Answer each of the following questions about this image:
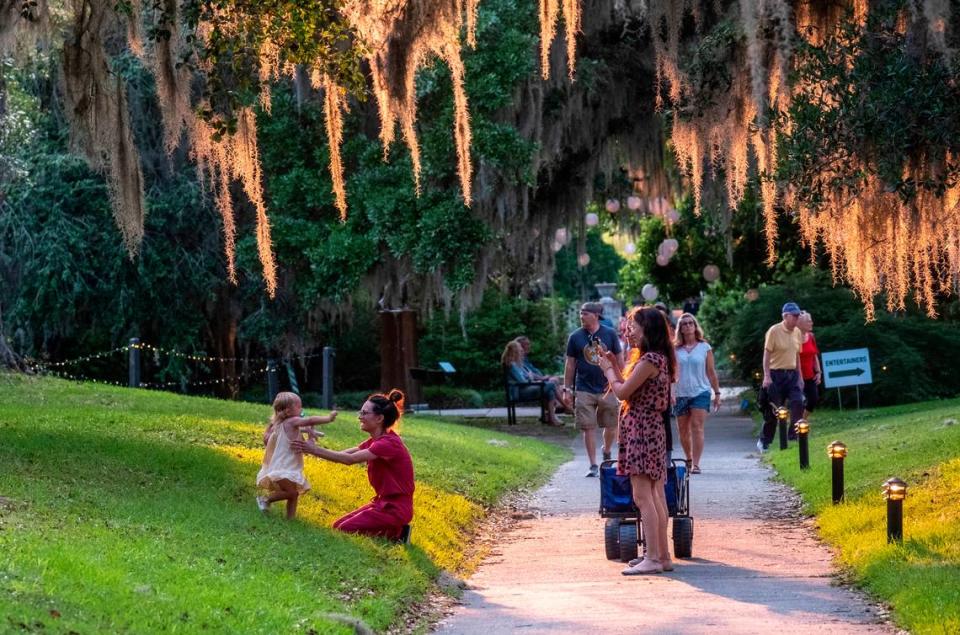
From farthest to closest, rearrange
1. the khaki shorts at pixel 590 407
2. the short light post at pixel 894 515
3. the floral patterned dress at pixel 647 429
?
1. the khaki shorts at pixel 590 407
2. the floral patterned dress at pixel 647 429
3. the short light post at pixel 894 515

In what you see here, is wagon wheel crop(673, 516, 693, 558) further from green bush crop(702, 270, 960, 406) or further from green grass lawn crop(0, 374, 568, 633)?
green bush crop(702, 270, 960, 406)

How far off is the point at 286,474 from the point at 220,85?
3910 mm

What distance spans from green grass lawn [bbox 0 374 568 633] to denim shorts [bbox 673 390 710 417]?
1.86 meters

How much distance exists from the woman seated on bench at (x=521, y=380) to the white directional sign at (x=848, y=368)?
4.82 m

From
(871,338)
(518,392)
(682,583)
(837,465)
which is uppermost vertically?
(871,338)

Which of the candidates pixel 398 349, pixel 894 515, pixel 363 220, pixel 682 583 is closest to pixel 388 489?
pixel 682 583

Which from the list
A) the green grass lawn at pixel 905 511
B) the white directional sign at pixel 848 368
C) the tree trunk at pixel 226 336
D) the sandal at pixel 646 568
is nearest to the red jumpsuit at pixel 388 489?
the sandal at pixel 646 568

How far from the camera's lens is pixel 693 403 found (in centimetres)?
1561

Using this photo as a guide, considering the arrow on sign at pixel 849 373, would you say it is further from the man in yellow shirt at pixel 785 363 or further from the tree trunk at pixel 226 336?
the tree trunk at pixel 226 336

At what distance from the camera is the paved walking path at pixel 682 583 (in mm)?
8086

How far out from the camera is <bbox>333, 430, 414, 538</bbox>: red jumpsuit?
33.6 ft

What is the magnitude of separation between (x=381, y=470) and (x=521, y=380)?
1690 cm

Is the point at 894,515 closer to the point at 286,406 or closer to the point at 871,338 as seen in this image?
the point at 286,406

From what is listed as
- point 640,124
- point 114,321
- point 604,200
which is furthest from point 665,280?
point 114,321
